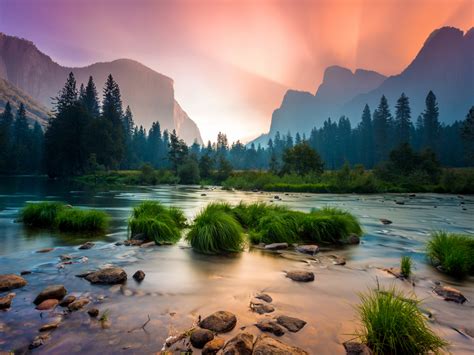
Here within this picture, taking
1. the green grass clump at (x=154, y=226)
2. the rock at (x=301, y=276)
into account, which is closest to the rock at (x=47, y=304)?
the rock at (x=301, y=276)

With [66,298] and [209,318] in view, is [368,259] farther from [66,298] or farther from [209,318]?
[66,298]

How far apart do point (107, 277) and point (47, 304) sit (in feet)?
5.24

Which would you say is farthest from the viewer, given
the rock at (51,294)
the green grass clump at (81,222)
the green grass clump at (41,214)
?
the green grass clump at (41,214)

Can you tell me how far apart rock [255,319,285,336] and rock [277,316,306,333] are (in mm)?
139

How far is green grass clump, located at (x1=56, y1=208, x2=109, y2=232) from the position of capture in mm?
15336

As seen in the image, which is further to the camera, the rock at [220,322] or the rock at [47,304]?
the rock at [47,304]

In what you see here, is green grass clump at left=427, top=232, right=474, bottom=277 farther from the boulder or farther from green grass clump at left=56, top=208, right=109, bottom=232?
green grass clump at left=56, top=208, right=109, bottom=232

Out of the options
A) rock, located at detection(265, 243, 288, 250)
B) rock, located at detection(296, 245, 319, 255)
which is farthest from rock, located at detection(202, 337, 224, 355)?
rock, located at detection(265, 243, 288, 250)

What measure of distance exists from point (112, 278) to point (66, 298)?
1.28 metres

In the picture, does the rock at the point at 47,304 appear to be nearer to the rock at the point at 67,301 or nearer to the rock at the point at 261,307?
the rock at the point at 67,301

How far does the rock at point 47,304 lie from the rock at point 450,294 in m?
8.62

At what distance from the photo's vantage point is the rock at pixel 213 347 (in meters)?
4.49

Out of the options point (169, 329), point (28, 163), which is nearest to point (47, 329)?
point (169, 329)

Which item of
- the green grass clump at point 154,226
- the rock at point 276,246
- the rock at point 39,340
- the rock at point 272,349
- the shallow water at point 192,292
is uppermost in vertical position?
the green grass clump at point 154,226
